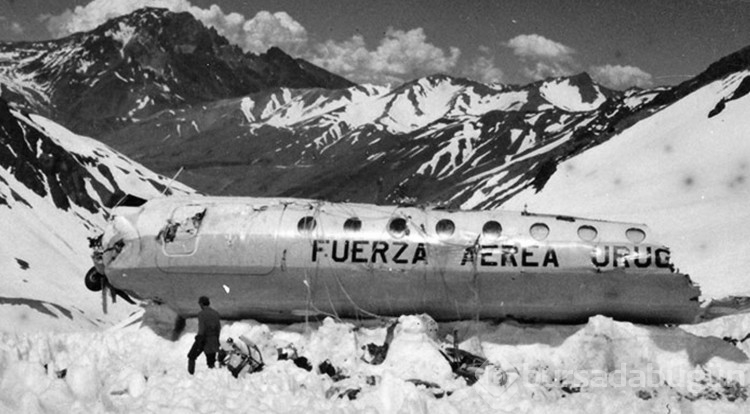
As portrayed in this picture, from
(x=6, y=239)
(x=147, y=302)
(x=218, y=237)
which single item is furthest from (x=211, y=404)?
(x=6, y=239)

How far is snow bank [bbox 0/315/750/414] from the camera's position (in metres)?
14.0

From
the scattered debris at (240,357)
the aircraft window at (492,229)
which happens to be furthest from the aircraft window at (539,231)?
the scattered debris at (240,357)

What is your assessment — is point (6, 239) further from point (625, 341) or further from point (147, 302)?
point (625, 341)

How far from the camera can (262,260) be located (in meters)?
20.2

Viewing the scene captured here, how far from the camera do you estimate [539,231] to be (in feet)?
65.1

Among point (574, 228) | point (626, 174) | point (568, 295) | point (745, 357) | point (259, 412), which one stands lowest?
point (259, 412)

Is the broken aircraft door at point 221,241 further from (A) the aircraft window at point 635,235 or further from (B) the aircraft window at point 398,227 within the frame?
A: (A) the aircraft window at point 635,235

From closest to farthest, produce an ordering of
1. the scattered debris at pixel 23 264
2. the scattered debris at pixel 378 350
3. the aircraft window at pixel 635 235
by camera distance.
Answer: the scattered debris at pixel 378 350 → the aircraft window at pixel 635 235 → the scattered debris at pixel 23 264

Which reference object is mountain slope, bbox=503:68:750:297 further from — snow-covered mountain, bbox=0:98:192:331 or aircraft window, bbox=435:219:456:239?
snow-covered mountain, bbox=0:98:192:331

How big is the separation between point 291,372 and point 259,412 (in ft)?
13.7

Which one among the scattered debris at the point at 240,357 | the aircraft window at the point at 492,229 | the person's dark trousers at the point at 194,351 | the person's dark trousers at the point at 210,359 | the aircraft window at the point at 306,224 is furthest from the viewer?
the aircraft window at the point at 306,224

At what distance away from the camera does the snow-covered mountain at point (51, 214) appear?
209ft

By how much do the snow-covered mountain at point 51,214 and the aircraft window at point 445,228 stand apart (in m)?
11.1

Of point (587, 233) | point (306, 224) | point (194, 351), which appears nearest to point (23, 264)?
point (306, 224)
